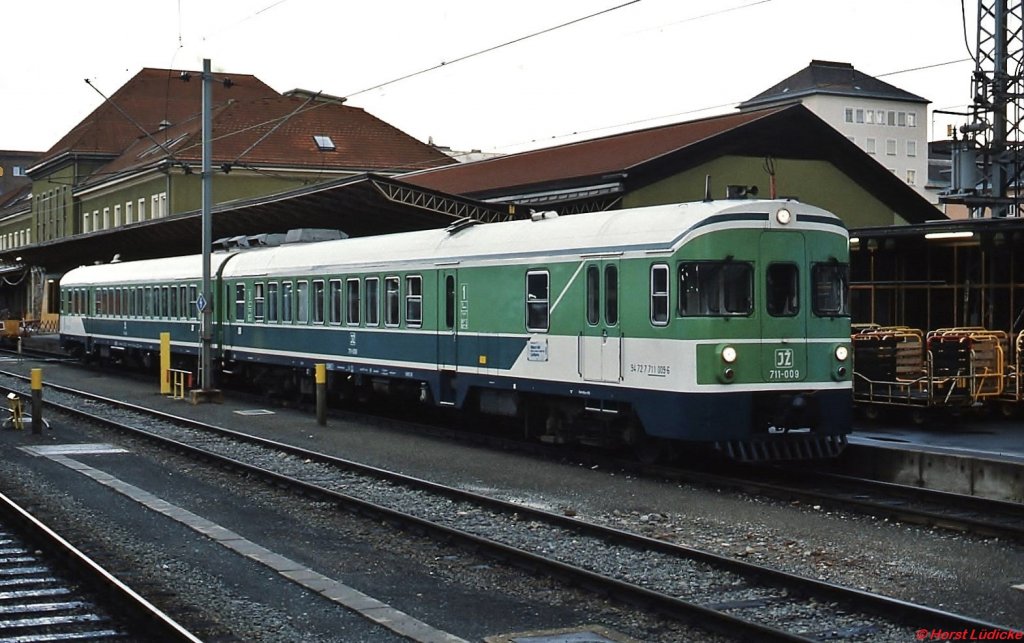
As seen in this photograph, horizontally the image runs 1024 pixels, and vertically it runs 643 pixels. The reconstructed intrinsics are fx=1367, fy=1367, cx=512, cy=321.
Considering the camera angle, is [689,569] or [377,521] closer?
[689,569]

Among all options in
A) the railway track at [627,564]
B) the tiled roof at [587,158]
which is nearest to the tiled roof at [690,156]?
the tiled roof at [587,158]

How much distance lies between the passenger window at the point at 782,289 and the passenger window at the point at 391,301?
8.09m

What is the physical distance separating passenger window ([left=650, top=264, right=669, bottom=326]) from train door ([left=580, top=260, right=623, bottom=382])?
2.46 ft

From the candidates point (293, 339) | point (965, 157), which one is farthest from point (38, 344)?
point (965, 157)

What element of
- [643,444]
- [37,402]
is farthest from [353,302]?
[643,444]

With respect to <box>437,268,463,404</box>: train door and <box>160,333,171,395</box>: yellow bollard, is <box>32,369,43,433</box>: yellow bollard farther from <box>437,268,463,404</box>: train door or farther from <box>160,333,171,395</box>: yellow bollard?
<box>160,333,171,395</box>: yellow bollard

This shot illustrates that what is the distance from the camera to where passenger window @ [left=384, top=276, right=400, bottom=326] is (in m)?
22.8

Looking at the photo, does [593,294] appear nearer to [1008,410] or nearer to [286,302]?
[1008,410]

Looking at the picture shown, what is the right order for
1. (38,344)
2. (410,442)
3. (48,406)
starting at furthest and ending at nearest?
1. (38,344)
2. (48,406)
3. (410,442)

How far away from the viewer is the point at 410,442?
68.8 ft

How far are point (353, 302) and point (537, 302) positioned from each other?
22.4 ft

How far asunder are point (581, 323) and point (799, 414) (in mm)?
3046

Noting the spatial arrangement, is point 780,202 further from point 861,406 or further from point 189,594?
point 189,594

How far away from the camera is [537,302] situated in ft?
61.1
